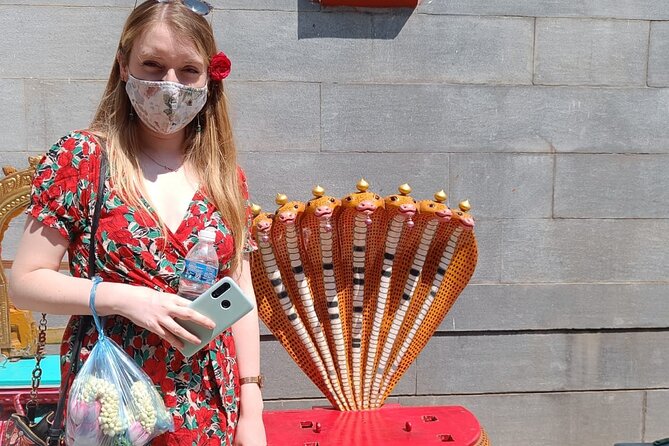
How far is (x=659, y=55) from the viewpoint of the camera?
3.70 meters

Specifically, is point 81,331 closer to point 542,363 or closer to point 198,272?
point 198,272

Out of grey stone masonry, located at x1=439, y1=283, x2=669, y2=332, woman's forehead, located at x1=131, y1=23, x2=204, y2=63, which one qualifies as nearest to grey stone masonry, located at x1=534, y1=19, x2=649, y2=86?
grey stone masonry, located at x1=439, y1=283, x2=669, y2=332

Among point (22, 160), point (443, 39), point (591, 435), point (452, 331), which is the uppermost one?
point (443, 39)

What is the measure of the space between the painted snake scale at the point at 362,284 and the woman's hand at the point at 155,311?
3.14 feet

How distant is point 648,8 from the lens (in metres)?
3.66

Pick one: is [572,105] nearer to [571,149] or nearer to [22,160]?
[571,149]

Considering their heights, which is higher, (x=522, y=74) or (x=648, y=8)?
(x=648, y=8)

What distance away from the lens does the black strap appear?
1622 millimetres

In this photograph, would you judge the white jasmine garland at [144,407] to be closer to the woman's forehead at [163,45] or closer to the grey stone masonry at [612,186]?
the woman's forehead at [163,45]

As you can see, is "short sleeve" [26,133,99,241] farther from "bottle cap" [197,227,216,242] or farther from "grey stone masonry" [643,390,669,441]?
"grey stone masonry" [643,390,669,441]

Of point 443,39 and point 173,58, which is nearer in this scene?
point 173,58

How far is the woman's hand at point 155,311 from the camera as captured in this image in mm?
1545

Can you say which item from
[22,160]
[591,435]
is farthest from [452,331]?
[22,160]

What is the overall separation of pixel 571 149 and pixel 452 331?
3.88ft
